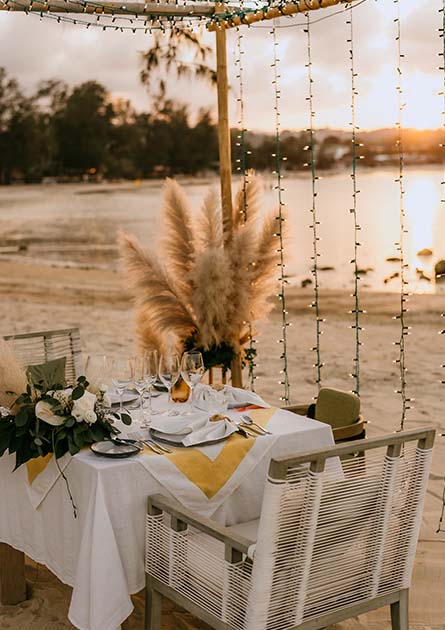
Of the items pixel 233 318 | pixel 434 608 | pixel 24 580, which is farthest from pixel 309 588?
pixel 233 318

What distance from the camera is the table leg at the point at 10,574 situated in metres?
3.16

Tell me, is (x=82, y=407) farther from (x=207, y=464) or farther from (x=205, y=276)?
(x=205, y=276)

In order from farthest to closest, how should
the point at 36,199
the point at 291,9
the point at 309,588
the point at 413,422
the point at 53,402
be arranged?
the point at 36,199 < the point at 413,422 < the point at 291,9 < the point at 53,402 < the point at 309,588

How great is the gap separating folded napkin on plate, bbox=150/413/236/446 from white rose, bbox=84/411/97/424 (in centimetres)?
22

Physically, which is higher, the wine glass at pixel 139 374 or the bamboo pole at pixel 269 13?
the bamboo pole at pixel 269 13

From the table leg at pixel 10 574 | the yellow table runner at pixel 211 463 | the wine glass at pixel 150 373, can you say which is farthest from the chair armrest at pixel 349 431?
the table leg at pixel 10 574

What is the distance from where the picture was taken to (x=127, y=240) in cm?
481

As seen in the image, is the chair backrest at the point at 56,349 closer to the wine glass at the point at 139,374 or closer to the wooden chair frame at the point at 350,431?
the wine glass at the point at 139,374

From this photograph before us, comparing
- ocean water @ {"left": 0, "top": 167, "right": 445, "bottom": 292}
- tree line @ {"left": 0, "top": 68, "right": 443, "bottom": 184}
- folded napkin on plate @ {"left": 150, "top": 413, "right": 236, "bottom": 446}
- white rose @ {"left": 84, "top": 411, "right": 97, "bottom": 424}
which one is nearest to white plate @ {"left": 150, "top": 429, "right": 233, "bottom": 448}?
folded napkin on plate @ {"left": 150, "top": 413, "right": 236, "bottom": 446}

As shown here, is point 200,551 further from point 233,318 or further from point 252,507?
point 233,318

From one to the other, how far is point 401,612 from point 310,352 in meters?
6.20

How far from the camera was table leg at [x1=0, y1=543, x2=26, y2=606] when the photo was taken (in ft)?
10.4

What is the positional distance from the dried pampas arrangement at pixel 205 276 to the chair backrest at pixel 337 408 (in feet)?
3.89

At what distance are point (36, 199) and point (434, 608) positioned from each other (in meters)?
15.7
